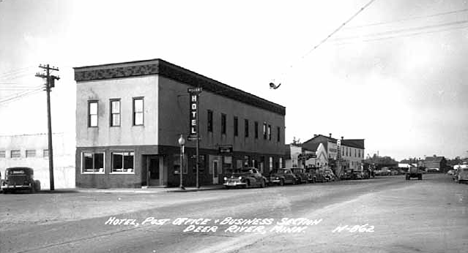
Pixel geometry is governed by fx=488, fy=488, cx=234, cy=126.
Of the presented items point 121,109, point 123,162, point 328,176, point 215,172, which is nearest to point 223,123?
point 215,172

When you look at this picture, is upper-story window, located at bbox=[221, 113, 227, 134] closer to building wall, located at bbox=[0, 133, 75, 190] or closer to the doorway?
the doorway

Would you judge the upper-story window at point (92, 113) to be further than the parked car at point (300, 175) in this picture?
No

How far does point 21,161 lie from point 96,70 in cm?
1329

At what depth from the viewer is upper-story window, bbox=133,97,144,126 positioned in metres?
35.2

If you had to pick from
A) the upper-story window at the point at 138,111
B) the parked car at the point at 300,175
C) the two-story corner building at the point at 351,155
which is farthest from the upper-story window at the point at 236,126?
the two-story corner building at the point at 351,155

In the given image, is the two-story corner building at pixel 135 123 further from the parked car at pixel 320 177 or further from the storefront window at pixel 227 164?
the parked car at pixel 320 177

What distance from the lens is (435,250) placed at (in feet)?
29.6

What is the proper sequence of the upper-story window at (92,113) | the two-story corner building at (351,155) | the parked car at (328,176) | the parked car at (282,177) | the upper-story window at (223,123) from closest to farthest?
the upper-story window at (92,113) → the parked car at (282,177) → the upper-story window at (223,123) → the parked car at (328,176) → the two-story corner building at (351,155)

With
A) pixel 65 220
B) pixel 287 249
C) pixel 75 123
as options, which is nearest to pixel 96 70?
pixel 75 123

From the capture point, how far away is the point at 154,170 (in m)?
35.3

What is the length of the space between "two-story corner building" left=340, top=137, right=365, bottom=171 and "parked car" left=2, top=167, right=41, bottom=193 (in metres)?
68.2

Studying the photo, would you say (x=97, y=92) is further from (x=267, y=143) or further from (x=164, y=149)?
(x=267, y=143)

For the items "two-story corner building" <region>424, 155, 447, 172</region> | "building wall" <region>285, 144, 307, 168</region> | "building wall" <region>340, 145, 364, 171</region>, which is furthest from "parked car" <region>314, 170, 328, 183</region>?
"two-story corner building" <region>424, 155, 447, 172</region>

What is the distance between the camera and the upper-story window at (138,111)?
115ft
